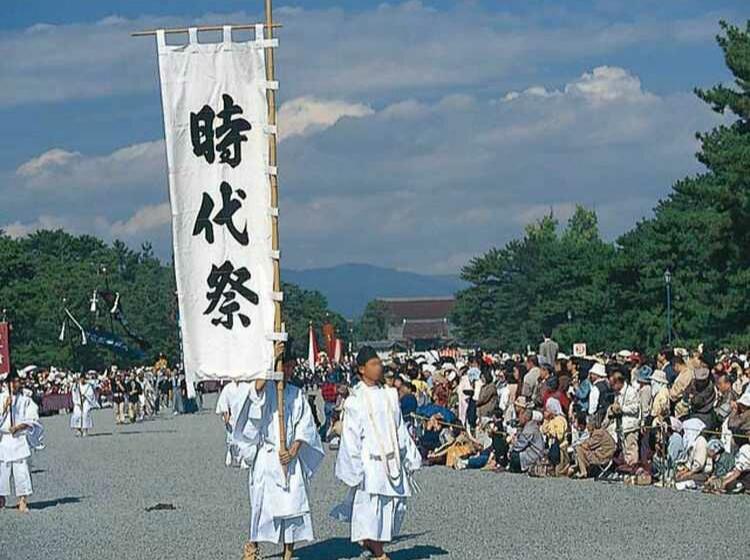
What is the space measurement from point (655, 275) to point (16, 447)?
129 ft

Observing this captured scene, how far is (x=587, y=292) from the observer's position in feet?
211

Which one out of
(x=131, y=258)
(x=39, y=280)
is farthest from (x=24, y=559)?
(x=131, y=258)

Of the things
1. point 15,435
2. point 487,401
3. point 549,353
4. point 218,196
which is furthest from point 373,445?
point 549,353

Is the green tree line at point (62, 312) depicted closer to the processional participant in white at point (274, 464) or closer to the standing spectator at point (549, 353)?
the standing spectator at point (549, 353)

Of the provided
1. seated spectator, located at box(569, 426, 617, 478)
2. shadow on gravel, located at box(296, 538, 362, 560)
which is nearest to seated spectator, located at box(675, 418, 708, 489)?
seated spectator, located at box(569, 426, 617, 478)

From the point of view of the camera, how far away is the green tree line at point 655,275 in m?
36.1

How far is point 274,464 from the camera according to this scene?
11039 millimetres

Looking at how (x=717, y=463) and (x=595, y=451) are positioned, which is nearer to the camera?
(x=717, y=463)

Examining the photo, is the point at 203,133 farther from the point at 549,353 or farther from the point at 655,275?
the point at 655,275

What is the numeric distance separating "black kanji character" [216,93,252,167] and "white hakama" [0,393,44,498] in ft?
22.9

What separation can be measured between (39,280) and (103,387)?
72.6 ft

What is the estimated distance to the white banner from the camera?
35.1 ft

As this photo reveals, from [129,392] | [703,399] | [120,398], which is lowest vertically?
[120,398]

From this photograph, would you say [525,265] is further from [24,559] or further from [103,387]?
[24,559]
